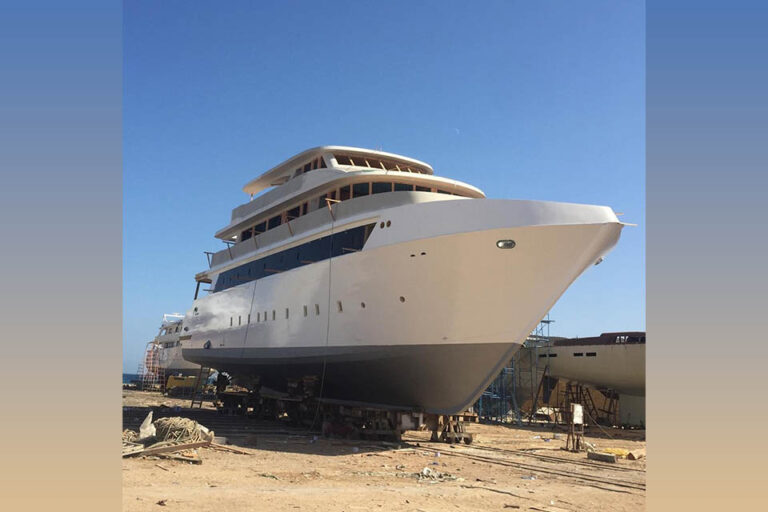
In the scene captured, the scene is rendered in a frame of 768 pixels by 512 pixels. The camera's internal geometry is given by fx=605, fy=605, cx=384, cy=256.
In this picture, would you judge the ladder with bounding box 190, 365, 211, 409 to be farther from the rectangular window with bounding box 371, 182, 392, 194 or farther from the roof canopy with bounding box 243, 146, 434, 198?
the rectangular window with bounding box 371, 182, 392, 194

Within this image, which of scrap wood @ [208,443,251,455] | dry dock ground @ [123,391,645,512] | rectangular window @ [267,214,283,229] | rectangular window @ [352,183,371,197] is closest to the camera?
dry dock ground @ [123,391,645,512]

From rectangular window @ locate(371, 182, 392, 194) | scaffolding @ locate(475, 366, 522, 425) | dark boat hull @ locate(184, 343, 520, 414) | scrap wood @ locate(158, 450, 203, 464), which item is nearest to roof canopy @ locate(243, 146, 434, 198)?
rectangular window @ locate(371, 182, 392, 194)

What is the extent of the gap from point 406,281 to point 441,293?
2.60 ft

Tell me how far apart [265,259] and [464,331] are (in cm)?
812

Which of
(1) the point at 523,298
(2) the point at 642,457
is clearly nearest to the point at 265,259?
(1) the point at 523,298

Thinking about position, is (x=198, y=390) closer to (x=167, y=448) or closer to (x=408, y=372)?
(x=408, y=372)

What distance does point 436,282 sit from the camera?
38.5 ft

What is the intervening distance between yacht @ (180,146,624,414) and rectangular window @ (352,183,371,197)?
0.03 meters

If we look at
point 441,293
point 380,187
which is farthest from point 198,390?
point 441,293

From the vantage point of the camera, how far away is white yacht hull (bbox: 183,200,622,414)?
1112 centimetres

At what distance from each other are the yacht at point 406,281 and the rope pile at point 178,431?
347 centimetres

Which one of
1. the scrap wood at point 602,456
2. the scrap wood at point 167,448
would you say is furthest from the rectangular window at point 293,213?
the scrap wood at point 602,456

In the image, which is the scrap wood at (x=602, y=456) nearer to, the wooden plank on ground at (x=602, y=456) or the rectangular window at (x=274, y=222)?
the wooden plank on ground at (x=602, y=456)

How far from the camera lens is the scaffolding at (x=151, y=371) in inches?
1868
